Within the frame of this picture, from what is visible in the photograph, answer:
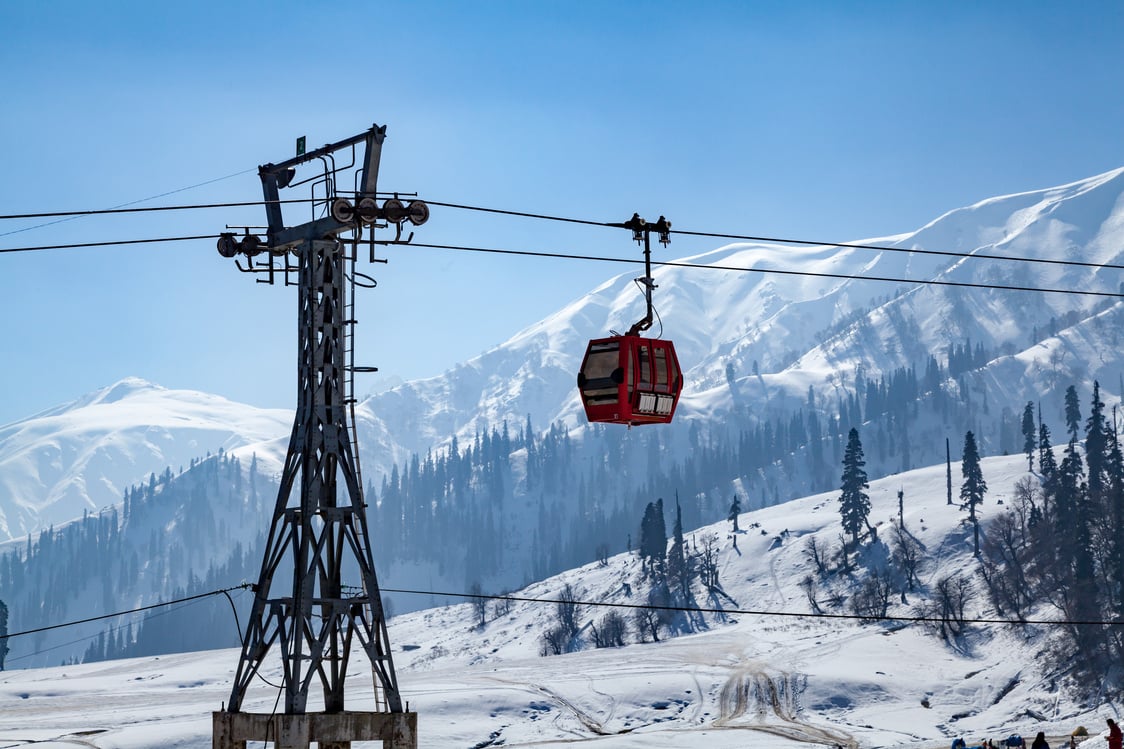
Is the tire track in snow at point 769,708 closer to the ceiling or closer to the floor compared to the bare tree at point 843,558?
closer to the floor

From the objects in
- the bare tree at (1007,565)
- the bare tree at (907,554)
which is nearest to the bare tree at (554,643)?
the bare tree at (907,554)

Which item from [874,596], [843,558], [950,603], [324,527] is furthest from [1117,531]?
[324,527]

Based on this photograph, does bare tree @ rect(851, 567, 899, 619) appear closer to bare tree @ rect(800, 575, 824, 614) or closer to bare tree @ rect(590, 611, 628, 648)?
bare tree @ rect(800, 575, 824, 614)

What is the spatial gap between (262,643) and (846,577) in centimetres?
16784

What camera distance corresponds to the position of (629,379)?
3072 centimetres

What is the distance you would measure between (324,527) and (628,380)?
7788 millimetres

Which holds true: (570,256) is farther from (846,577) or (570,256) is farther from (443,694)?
(846,577)

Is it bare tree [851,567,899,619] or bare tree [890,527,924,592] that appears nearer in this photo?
bare tree [851,567,899,619]

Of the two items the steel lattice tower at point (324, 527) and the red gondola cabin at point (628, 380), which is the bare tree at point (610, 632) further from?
the steel lattice tower at point (324, 527)

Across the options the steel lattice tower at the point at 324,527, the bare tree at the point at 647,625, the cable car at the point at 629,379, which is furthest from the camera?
the bare tree at the point at 647,625

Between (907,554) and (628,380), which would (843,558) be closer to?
(907,554)

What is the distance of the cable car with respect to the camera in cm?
3072

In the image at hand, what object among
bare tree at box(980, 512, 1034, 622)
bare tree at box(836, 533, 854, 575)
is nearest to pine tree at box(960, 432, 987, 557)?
bare tree at box(980, 512, 1034, 622)

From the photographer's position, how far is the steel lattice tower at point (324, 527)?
25594 millimetres
